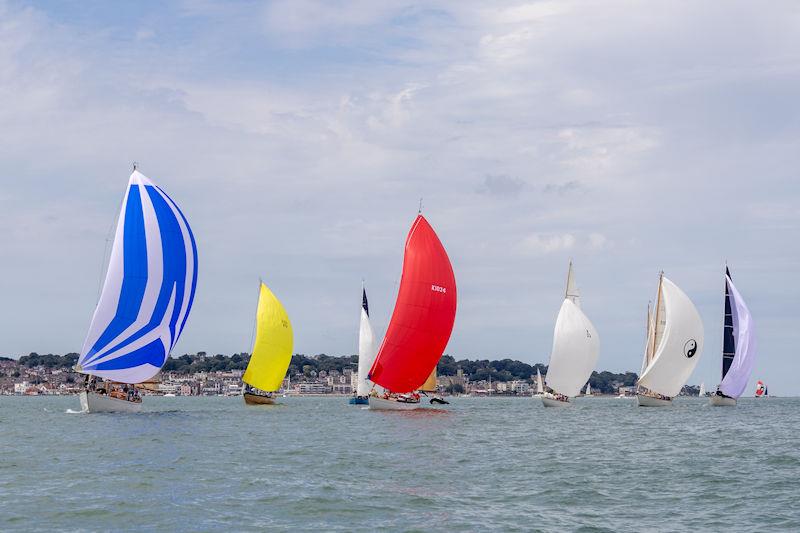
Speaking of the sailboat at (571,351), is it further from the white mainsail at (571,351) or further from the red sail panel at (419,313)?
the red sail panel at (419,313)

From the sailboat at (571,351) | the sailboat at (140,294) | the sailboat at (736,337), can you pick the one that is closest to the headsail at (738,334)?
the sailboat at (736,337)

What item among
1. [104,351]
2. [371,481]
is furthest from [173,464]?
[104,351]

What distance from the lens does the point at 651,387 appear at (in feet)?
265

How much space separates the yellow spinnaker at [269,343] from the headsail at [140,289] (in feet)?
82.2

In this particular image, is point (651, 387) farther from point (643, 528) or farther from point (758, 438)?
point (643, 528)

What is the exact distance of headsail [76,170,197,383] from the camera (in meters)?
51.3

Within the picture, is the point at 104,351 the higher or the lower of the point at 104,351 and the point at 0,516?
the higher

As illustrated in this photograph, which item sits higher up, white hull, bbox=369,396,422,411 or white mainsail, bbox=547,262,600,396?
white mainsail, bbox=547,262,600,396

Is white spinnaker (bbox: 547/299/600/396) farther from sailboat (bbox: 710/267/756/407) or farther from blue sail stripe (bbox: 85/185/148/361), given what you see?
blue sail stripe (bbox: 85/185/148/361)

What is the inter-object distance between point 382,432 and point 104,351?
1433 centimetres

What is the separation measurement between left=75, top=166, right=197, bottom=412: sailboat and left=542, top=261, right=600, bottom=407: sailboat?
34.2m

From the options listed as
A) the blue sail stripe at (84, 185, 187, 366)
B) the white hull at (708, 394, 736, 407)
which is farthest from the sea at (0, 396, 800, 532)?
the white hull at (708, 394, 736, 407)

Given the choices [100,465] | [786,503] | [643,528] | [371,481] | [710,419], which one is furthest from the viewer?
[710,419]

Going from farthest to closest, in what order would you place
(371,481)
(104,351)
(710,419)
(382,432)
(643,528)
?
(710,419), (104,351), (382,432), (371,481), (643,528)
